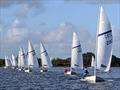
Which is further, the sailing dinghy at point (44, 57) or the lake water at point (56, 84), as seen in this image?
the sailing dinghy at point (44, 57)

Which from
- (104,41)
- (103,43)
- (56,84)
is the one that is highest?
(104,41)

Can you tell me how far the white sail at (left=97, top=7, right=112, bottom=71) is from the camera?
63.1m

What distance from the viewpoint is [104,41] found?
207ft

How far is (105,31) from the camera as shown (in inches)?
2479

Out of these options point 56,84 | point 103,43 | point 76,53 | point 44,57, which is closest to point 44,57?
point 44,57

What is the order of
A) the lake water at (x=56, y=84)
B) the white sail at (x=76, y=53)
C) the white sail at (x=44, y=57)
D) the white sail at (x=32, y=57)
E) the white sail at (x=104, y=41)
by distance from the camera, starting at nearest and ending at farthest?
the lake water at (x=56, y=84)
the white sail at (x=104, y=41)
the white sail at (x=76, y=53)
the white sail at (x=44, y=57)
the white sail at (x=32, y=57)

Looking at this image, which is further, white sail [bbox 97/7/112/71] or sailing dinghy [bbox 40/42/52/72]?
sailing dinghy [bbox 40/42/52/72]

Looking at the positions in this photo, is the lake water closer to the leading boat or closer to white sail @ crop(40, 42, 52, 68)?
the leading boat

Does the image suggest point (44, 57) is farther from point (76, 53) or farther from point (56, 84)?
point (56, 84)

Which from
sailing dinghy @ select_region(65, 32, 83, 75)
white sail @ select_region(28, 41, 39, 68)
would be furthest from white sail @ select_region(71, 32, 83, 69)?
white sail @ select_region(28, 41, 39, 68)

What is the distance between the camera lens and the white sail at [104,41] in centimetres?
6309

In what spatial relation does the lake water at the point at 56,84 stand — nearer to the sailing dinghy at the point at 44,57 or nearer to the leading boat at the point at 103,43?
the leading boat at the point at 103,43

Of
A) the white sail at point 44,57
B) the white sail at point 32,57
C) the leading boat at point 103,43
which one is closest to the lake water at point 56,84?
the leading boat at point 103,43

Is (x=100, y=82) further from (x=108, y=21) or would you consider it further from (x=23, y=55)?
(x=23, y=55)
